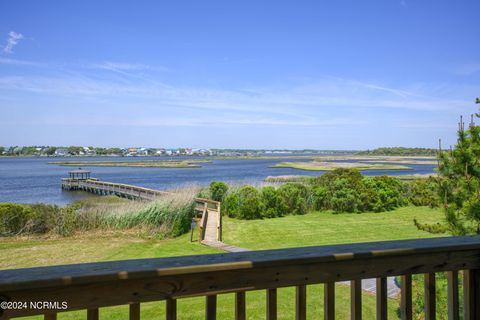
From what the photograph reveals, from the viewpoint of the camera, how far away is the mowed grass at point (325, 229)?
10492 millimetres

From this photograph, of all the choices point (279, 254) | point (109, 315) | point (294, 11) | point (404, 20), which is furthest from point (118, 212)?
point (279, 254)

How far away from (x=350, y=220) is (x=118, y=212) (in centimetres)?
900

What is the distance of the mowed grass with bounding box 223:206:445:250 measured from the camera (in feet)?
34.4

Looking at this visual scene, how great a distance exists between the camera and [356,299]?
1.63 m

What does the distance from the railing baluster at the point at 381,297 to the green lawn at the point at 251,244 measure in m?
3.92

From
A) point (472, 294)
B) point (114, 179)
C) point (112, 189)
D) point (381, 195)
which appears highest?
point (472, 294)

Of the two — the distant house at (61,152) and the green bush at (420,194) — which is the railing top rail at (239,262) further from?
the distant house at (61,152)

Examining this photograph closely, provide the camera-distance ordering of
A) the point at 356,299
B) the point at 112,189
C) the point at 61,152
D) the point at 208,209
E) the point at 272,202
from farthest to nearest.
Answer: the point at 61,152 < the point at 112,189 < the point at 272,202 < the point at 208,209 < the point at 356,299

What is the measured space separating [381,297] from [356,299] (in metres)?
0.13

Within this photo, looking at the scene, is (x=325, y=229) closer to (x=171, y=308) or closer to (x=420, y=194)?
(x=420, y=194)

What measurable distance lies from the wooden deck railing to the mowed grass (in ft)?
26.6

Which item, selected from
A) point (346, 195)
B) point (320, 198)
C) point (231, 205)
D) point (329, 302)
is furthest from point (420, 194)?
point (329, 302)

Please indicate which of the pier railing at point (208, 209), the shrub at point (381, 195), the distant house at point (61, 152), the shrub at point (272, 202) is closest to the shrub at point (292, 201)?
the shrub at point (272, 202)

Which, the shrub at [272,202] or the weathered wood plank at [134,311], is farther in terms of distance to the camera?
the shrub at [272,202]
